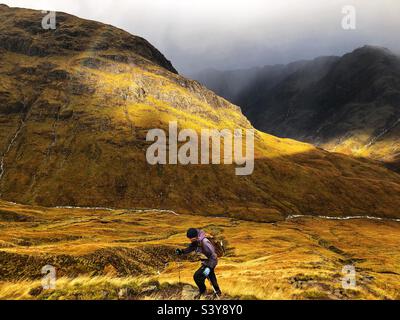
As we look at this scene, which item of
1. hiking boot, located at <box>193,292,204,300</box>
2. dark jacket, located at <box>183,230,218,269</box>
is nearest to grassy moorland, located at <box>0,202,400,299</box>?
hiking boot, located at <box>193,292,204,300</box>

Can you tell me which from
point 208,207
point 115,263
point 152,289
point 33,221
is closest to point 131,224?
point 33,221

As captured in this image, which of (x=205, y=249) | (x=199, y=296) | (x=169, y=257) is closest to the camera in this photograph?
(x=205, y=249)

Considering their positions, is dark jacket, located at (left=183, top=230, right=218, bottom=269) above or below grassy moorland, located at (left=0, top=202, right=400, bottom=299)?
above

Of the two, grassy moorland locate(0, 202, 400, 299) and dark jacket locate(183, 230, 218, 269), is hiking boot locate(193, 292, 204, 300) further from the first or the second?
dark jacket locate(183, 230, 218, 269)

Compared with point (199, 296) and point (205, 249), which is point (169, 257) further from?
point (205, 249)

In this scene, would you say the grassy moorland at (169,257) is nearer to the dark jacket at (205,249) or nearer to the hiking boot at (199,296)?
the hiking boot at (199,296)

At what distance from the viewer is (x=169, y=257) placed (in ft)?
235

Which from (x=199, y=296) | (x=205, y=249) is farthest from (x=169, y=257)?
(x=205, y=249)

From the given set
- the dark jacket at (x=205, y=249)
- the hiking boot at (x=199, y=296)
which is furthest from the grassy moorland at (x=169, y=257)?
the dark jacket at (x=205, y=249)

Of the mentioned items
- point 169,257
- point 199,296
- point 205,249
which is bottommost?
point 169,257

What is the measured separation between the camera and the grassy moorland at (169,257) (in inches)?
864

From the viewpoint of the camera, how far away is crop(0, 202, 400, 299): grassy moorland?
72.0ft

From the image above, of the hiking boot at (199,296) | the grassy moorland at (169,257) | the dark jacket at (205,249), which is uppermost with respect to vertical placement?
the dark jacket at (205,249)

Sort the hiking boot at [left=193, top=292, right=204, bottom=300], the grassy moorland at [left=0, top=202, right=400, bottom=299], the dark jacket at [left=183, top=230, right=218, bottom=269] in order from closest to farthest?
the dark jacket at [left=183, top=230, right=218, bottom=269]
the hiking boot at [left=193, top=292, right=204, bottom=300]
the grassy moorland at [left=0, top=202, right=400, bottom=299]
